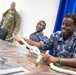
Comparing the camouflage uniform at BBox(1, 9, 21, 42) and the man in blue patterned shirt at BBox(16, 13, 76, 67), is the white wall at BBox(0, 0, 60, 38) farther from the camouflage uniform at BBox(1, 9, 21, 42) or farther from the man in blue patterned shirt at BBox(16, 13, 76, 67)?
the man in blue patterned shirt at BBox(16, 13, 76, 67)

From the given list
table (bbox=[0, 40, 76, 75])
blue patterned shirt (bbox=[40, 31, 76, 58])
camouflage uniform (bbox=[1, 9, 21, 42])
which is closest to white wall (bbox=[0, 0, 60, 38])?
camouflage uniform (bbox=[1, 9, 21, 42])

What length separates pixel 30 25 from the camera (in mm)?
4344

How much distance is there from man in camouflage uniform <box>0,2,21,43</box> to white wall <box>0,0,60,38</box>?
6.4 inches

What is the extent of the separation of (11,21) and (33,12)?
0.62 m

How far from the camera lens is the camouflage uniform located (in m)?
4.36

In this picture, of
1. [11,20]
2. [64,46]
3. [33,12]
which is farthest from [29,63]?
[11,20]

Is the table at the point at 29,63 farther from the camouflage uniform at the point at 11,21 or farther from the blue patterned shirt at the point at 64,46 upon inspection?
the camouflage uniform at the point at 11,21

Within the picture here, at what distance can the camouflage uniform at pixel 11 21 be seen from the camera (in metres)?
4.36

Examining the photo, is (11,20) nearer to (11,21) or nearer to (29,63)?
(11,21)

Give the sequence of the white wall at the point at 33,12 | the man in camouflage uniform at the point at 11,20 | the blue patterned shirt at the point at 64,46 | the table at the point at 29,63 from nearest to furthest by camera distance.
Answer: the table at the point at 29,63 → the blue patterned shirt at the point at 64,46 → the white wall at the point at 33,12 → the man in camouflage uniform at the point at 11,20

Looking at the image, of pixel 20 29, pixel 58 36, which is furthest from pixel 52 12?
pixel 58 36

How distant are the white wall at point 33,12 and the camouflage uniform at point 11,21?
16cm

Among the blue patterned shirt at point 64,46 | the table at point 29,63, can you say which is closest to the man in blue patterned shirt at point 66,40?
the blue patterned shirt at point 64,46

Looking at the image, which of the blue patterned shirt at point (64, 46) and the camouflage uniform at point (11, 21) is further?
the camouflage uniform at point (11, 21)
